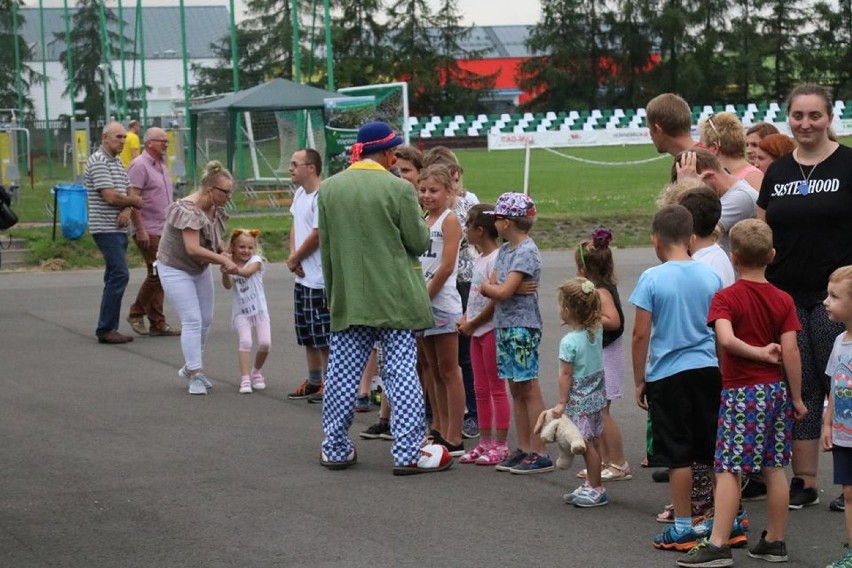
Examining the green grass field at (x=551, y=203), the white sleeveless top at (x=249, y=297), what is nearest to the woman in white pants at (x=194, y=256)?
the white sleeveless top at (x=249, y=297)

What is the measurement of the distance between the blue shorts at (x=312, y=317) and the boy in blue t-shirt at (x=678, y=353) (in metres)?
4.21

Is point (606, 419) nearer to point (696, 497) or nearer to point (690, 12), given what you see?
point (696, 497)

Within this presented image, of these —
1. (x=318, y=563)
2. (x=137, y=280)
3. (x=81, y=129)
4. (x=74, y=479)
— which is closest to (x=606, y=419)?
(x=318, y=563)

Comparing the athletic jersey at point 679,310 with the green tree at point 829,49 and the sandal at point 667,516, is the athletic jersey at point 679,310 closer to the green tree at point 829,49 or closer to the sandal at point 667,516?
the sandal at point 667,516

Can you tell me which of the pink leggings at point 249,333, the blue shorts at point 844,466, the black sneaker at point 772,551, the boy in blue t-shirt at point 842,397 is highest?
the boy in blue t-shirt at point 842,397

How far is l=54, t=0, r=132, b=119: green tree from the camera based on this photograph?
69750 millimetres

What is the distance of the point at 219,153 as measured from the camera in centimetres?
3042

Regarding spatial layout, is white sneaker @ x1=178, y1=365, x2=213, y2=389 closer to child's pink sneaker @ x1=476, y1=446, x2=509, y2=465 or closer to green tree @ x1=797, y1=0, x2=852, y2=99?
child's pink sneaker @ x1=476, y1=446, x2=509, y2=465

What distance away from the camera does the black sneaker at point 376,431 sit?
8977 millimetres

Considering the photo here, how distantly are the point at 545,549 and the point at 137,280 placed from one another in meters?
13.8

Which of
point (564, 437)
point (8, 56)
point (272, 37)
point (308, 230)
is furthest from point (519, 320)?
point (8, 56)

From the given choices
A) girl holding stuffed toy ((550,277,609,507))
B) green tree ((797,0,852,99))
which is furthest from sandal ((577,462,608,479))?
green tree ((797,0,852,99))

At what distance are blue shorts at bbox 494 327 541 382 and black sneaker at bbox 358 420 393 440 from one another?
1.38m

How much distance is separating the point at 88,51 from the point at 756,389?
74.2m
